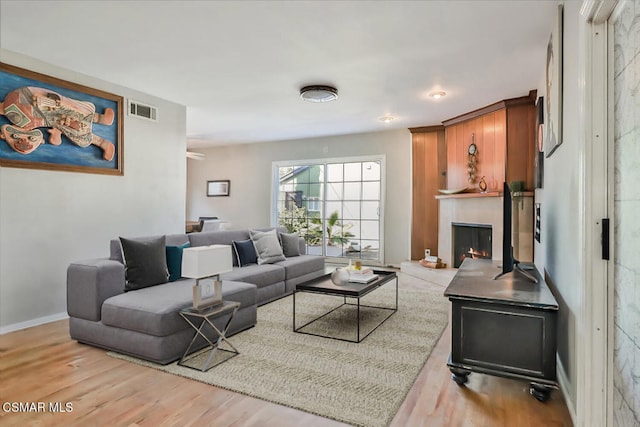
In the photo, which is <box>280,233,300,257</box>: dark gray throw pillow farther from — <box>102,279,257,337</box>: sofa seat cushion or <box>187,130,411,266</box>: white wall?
<box>187,130,411,266</box>: white wall

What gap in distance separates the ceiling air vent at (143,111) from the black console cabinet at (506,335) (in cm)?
418

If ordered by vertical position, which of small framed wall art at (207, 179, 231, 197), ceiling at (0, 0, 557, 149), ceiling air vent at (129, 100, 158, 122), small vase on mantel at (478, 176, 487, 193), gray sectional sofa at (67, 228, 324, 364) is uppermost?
ceiling at (0, 0, 557, 149)

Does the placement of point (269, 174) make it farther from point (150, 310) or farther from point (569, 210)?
point (569, 210)

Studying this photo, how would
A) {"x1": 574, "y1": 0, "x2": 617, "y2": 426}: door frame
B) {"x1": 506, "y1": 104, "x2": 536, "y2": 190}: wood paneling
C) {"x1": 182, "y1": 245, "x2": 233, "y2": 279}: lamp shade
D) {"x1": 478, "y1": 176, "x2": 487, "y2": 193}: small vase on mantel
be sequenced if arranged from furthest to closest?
{"x1": 478, "y1": 176, "x2": 487, "y2": 193}: small vase on mantel
{"x1": 506, "y1": 104, "x2": 536, "y2": 190}: wood paneling
{"x1": 182, "y1": 245, "x2": 233, "y2": 279}: lamp shade
{"x1": 574, "y1": 0, "x2": 617, "y2": 426}: door frame

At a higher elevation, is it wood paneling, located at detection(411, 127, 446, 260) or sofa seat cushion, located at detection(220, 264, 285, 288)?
wood paneling, located at detection(411, 127, 446, 260)

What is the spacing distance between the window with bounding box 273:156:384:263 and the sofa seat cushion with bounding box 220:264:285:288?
119 inches

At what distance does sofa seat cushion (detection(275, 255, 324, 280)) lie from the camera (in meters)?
4.62

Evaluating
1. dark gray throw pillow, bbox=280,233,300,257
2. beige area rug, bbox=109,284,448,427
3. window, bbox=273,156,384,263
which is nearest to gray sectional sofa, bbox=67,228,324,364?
beige area rug, bbox=109,284,448,427

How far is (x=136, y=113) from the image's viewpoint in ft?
14.9

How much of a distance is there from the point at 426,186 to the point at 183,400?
17.6 feet

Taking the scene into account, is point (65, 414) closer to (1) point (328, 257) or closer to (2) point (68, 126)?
(2) point (68, 126)

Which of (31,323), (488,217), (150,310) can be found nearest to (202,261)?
(150,310)

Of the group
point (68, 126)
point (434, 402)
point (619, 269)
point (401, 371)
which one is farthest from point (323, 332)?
point (68, 126)

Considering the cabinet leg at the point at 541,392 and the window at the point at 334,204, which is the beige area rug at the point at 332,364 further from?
the window at the point at 334,204
